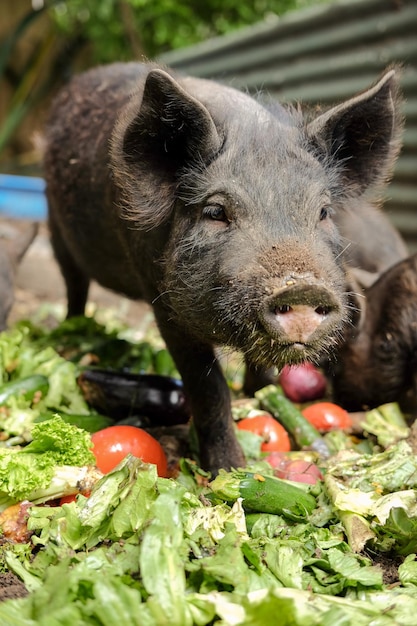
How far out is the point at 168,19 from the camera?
559 inches

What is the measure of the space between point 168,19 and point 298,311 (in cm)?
1264

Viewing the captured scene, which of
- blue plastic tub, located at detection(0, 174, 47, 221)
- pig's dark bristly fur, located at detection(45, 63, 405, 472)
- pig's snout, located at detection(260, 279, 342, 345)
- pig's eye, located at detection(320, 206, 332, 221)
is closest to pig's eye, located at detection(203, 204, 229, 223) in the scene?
pig's dark bristly fur, located at detection(45, 63, 405, 472)

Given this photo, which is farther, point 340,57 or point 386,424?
point 340,57

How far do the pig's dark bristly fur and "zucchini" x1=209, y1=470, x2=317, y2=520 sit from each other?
0.50 meters

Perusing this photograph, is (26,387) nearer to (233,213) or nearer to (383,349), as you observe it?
(233,213)

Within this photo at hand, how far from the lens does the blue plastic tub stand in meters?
10.9

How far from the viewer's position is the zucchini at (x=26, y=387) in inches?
169

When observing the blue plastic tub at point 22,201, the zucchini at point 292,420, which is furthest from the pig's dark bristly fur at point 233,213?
the blue plastic tub at point 22,201

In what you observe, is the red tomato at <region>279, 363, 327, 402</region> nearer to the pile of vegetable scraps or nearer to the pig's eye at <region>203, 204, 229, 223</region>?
the pile of vegetable scraps

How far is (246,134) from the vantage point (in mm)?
3438

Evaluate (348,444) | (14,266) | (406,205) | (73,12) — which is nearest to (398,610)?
(348,444)

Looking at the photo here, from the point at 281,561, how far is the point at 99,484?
76cm

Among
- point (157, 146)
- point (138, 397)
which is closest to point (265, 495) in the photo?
point (138, 397)

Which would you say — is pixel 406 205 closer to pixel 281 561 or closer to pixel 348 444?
pixel 348 444
